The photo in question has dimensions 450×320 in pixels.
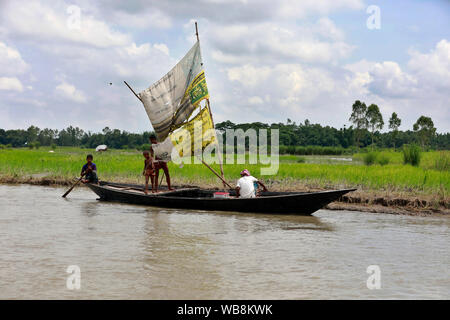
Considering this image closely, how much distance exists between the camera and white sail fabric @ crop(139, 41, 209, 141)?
34.1ft

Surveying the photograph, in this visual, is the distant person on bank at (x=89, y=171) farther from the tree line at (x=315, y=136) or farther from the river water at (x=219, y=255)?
the tree line at (x=315, y=136)

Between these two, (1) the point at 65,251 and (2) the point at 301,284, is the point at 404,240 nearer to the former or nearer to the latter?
(2) the point at 301,284

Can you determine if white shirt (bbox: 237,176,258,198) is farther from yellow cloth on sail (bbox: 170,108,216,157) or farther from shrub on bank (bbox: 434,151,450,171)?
shrub on bank (bbox: 434,151,450,171)

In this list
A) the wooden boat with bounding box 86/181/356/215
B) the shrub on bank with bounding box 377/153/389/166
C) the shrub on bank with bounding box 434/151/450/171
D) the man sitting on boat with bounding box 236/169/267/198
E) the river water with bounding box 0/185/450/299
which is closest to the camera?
the river water with bounding box 0/185/450/299

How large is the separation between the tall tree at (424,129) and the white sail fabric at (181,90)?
111 feet

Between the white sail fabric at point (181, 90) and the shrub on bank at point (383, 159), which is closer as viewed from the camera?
the white sail fabric at point (181, 90)

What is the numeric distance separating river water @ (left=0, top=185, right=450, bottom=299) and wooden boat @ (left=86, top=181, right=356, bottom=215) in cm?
18

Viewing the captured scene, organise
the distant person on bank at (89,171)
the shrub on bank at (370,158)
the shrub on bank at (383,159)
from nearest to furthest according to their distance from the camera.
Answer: the distant person on bank at (89,171)
the shrub on bank at (383,159)
the shrub on bank at (370,158)

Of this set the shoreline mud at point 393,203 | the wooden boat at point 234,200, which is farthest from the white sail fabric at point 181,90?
the shoreline mud at point 393,203

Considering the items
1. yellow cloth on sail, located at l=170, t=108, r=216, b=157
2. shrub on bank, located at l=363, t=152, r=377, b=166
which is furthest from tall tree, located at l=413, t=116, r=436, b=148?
yellow cloth on sail, located at l=170, t=108, r=216, b=157

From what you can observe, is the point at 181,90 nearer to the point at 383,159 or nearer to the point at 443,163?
the point at 443,163

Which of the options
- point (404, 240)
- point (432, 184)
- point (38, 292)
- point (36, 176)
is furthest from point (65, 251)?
point (36, 176)

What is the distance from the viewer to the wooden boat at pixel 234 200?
8.38 metres
